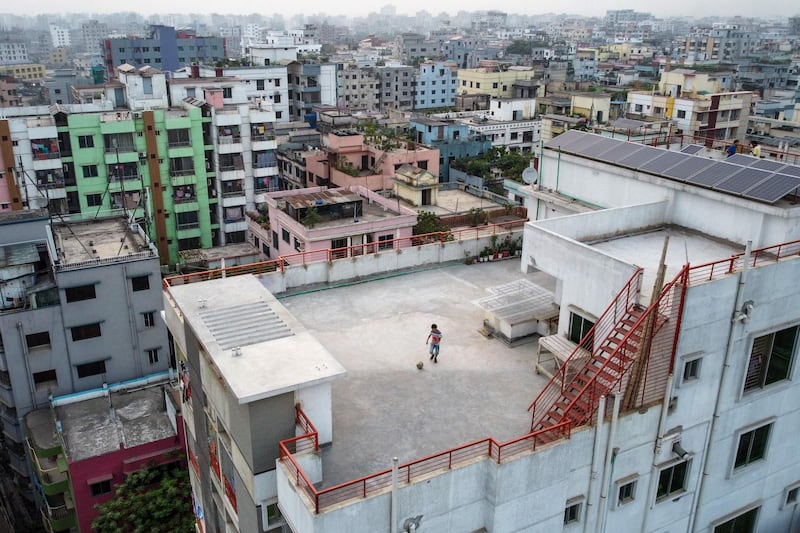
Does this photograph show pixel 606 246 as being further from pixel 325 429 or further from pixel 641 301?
pixel 325 429

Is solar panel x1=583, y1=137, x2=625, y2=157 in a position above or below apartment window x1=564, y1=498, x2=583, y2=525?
above

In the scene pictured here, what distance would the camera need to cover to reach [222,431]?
624 inches

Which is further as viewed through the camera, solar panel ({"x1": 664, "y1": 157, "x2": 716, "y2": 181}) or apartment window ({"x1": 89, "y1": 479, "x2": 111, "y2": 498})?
apartment window ({"x1": 89, "y1": 479, "x2": 111, "y2": 498})

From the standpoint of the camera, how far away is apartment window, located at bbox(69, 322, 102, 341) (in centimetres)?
3569

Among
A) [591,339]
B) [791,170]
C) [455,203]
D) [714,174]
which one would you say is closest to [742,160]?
[791,170]

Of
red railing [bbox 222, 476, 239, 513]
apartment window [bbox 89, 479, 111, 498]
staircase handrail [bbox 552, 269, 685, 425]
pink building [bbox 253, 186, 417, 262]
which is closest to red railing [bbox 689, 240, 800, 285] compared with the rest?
staircase handrail [bbox 552, 269, 685, 425]

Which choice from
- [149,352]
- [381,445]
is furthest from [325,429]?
[149,352]

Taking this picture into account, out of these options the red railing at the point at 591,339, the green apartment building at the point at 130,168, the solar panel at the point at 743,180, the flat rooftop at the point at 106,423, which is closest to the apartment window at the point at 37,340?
the flat rooftop at the point at 106,423

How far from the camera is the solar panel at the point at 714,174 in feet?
63.2

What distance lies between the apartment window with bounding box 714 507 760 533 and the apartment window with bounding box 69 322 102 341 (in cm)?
3090

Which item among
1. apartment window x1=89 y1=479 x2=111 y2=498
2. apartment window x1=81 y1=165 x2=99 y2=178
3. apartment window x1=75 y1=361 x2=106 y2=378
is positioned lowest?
apartment window x1=89 y1=479 x2=111 y2=498

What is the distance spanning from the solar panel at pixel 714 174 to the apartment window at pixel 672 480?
7981 millimetres

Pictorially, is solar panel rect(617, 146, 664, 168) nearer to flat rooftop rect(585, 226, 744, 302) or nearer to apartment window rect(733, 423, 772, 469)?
flat rooftop rect(585, 226, 744, 302)

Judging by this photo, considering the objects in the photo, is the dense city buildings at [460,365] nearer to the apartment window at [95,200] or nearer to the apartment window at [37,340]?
the apartment window at [37,340]
